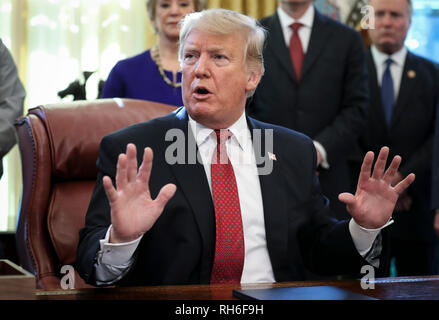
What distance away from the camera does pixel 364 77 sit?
2797mm

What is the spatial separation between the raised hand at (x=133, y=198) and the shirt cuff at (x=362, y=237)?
52cm

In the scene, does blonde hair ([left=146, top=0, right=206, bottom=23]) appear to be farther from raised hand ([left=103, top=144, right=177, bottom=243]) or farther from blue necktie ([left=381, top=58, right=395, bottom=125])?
raised hand ([left=103, top=144, right=177, bottom=243])

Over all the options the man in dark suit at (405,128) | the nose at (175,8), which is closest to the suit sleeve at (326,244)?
the nose at (175,8)

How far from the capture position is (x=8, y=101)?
248 centimetres

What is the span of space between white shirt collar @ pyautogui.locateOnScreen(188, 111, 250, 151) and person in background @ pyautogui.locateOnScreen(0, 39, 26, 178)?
909mm

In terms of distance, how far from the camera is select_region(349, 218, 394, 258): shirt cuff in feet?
5.37

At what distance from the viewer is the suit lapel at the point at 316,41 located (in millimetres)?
2752

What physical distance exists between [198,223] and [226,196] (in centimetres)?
11

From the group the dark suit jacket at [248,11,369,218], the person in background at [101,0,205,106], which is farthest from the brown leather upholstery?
the dark suit jacket at [248,11,369,218]

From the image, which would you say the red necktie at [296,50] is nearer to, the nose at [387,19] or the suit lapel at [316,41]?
the suit lapel at [316,41]

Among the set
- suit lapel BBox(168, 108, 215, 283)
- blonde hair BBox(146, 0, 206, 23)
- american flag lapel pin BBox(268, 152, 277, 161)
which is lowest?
suit lapel BBox(168, 108, 215, 283)

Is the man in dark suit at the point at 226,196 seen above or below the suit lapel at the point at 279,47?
below

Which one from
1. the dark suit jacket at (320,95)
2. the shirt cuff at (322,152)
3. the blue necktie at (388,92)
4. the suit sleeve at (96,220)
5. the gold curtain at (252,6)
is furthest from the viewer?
the gold curtain at (252,6)
